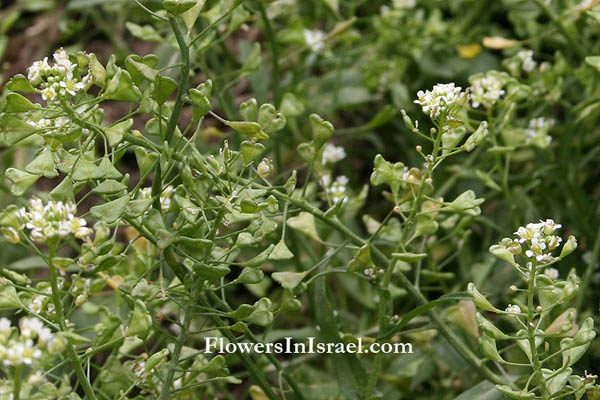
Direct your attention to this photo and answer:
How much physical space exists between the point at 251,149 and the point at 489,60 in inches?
30.8

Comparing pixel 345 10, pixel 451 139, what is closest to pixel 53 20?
pixel 345 10

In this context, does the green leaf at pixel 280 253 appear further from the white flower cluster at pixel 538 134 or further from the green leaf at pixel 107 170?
the white flower cluster at pixel 538 134

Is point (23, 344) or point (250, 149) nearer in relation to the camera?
point (23, 344)

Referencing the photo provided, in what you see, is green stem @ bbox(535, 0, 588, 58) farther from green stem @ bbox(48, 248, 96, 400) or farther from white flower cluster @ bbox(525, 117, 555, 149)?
green stem @ bbox(48, 248, 96, 400)

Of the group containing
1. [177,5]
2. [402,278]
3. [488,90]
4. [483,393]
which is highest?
[177,5]

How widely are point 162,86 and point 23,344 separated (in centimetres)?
24

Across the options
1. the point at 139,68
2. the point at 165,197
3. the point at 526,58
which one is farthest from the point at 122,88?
the point at 526,58

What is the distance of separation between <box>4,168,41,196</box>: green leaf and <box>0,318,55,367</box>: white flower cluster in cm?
14

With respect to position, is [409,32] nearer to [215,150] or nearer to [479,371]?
[215,150]

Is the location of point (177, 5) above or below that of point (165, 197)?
above

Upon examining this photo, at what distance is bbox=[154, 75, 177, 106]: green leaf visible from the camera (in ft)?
1.93

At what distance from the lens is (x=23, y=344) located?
47cm

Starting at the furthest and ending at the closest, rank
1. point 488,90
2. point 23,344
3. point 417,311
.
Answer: point 488,90 < point 417,311 < point 23,344

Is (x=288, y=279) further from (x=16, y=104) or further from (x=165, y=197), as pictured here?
(x=16, y=104)
